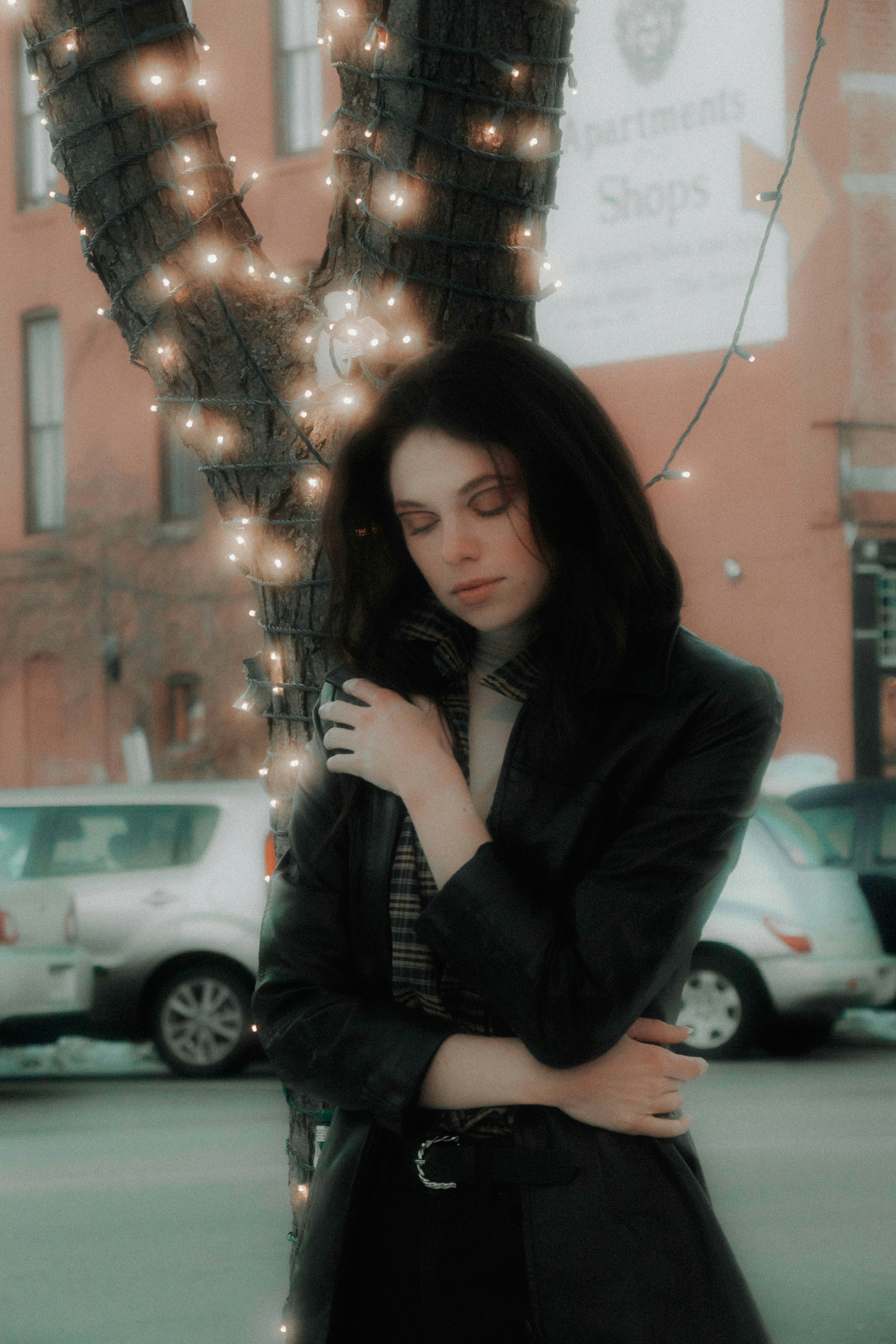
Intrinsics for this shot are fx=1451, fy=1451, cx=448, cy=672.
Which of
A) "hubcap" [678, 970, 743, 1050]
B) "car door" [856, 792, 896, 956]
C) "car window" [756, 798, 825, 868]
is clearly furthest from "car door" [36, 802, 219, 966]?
"car door" [856, 792, 896, 956]

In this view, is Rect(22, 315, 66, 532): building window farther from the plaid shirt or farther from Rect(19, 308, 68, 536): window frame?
the plaid shirt

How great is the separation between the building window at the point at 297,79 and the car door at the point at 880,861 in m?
12.2

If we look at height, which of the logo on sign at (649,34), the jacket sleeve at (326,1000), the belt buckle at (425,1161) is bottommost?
the belt buckle at (425,1161)

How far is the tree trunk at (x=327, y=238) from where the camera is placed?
235cm

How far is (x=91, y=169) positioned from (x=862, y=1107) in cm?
615

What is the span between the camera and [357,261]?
2.46 metres

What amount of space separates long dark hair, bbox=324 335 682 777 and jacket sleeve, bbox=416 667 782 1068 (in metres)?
0.12

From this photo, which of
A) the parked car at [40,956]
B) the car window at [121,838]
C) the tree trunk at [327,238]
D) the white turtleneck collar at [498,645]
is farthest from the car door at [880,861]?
the white turtleneck collar at [498,645]

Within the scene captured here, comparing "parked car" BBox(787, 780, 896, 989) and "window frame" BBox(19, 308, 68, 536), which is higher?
"window frame" BBox(19, 308, 68, 536)

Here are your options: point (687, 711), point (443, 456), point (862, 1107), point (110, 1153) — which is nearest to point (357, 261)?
point (443, 456)

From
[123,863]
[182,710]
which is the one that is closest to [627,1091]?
[123,863]

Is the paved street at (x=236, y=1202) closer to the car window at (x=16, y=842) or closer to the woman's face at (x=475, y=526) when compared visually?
the car window at (x=16, y=842)

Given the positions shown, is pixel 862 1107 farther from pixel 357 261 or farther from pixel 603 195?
pixel 603 195

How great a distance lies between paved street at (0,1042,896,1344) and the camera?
456 cm
